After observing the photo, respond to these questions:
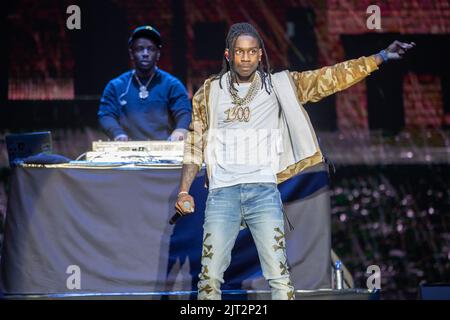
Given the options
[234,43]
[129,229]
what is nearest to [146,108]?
[129,229]

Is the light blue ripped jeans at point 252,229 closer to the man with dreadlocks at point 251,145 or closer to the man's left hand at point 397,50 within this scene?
the man with dreadlocks at point 251,145

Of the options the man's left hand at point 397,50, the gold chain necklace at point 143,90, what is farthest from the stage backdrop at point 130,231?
the gold chain necklace at point 143,90

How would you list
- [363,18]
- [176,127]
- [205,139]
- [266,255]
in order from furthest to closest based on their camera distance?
1. [363,18]
2. [176,127]
3. [205,139]
4. [266,255]

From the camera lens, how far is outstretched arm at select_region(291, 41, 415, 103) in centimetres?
381

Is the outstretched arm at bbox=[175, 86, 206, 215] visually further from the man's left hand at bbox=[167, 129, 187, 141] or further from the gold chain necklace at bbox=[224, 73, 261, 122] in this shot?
the man's left hand at bbox=[167, 129, 187, 141]

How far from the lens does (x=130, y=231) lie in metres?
4.82

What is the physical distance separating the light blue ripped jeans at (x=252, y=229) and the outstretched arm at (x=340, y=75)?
24.8 inches

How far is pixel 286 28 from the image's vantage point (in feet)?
24.5

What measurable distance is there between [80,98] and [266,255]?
14.1 ft

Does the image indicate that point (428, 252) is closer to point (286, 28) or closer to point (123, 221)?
point (286, 28)

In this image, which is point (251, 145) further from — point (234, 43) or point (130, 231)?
point (130, 231)

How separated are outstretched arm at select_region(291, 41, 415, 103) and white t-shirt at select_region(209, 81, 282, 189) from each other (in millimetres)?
207

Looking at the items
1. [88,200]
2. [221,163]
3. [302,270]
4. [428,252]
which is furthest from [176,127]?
[428,252]

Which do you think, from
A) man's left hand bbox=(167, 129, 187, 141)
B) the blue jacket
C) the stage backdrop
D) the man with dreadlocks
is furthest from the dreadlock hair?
the blue jacket
